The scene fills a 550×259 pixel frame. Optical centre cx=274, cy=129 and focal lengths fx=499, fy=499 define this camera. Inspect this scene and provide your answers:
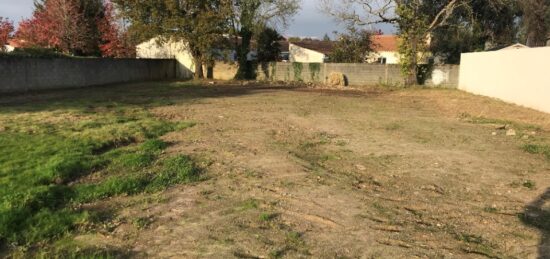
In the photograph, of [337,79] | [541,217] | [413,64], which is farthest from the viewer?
[337,79]

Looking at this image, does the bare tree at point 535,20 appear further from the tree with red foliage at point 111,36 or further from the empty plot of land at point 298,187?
the tree with red foliage at point 111,36

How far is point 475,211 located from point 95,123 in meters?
8.44

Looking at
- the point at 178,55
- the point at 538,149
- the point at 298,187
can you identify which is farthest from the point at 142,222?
the point at 178,55

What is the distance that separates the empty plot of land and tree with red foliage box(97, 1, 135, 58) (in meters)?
22.2

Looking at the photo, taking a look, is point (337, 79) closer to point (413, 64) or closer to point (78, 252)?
point (413, 64)

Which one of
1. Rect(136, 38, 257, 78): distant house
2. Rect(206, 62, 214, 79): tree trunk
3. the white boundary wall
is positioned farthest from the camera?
Rect(206, 62, 214, 79): tree trunk

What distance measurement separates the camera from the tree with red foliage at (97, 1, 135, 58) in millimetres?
33594

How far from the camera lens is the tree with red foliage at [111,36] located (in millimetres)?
33594

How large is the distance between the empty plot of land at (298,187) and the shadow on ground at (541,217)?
0.02 metres

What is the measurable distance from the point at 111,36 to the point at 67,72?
38.4 ft

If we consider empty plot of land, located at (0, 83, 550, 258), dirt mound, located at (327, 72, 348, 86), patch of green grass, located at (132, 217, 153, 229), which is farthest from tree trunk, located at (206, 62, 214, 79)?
patch of green grass, located at (132, 217, 153, 229)

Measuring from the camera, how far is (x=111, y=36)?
34125mm

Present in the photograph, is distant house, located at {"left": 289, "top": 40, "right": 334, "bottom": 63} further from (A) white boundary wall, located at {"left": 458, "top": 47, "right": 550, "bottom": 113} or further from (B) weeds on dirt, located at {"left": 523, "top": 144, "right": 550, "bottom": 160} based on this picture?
(B) weeds on dirt, located at {"left": 523, "top": 144, "right": 550, "bottom": 160}

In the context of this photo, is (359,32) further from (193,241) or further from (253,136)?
(193,241)
